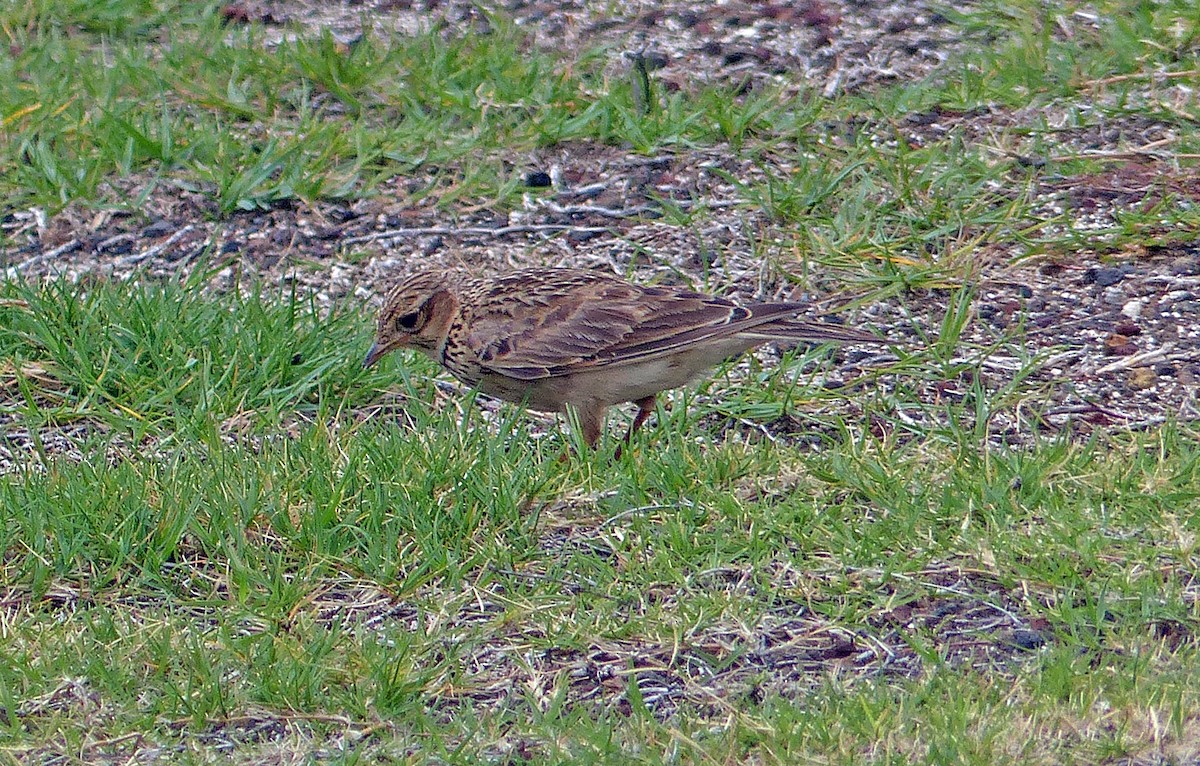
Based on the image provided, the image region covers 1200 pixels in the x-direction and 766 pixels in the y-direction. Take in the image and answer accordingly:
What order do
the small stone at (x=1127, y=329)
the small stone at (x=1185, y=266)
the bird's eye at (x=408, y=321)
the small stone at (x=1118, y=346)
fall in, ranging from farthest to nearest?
the small stone at (x=1185, y=266), the small stone at (x=1127, y=329), the small stone at (x=1118, y=346), the bird's eye at (x=408, y=321)

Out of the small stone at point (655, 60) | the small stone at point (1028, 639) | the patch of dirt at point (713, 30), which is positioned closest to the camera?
the small stone at point (1028, 639)

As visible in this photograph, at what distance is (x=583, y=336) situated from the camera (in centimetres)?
614

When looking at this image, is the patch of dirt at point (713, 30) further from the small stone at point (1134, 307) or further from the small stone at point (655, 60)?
the small stone at point (1134, 307)

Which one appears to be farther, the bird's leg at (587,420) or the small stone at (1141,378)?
the small stone at (1141,378)

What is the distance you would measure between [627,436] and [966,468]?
3.95ft

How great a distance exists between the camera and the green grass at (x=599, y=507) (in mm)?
4438

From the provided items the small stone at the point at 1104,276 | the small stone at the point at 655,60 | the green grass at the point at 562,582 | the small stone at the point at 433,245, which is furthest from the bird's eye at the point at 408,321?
the small stone at the point at 655,60

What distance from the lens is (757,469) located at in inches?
225

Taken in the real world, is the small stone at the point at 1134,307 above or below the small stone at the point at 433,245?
below

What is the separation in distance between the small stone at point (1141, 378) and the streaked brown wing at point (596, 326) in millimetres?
1317

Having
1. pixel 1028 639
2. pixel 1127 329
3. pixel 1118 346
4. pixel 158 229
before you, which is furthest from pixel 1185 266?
pixel 158 229

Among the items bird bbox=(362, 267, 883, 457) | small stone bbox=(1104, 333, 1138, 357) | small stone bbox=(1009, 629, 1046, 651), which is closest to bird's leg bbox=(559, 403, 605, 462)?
bird bbox=(362, 267, 883, 457)

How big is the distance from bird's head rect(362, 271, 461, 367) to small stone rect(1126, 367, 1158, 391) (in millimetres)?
2461

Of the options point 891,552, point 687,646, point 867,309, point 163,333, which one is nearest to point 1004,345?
point 867,309
